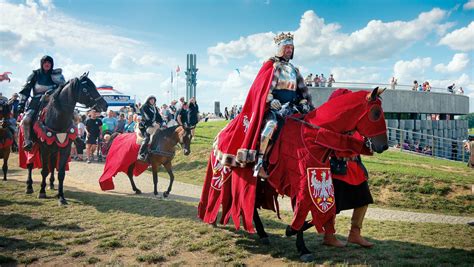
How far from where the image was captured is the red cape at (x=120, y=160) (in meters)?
10.8

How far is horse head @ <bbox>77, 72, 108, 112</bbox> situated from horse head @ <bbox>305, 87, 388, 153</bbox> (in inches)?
233

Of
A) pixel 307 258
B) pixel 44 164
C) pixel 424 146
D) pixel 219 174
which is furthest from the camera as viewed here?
pixel 424 146

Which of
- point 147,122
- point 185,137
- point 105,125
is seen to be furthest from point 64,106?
point 105,125

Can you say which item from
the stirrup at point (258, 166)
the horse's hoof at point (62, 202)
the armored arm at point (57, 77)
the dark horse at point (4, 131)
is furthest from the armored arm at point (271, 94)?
the dark horse at point (4, 131)

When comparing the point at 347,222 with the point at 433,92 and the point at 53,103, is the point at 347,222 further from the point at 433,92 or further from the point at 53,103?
the point at 433,92

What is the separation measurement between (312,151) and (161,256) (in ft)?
8.43

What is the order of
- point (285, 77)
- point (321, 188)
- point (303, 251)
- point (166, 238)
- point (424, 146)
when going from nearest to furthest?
point (321, 188)
point (303, 251)
point (285, 77)
point (166, 238)
point (424, 146)

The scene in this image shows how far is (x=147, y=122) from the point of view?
11383 mm

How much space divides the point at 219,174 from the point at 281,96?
1.74 m

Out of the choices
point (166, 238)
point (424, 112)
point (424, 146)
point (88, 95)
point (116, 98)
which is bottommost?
point (166, 238)

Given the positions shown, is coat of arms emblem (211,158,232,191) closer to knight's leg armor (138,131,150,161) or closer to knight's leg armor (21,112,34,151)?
knight's leg armor (138,131,150,161)

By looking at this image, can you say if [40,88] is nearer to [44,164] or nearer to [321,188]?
[44,164]

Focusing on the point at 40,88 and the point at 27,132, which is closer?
the point at 27,132

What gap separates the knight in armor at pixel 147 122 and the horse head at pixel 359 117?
22.7ft
